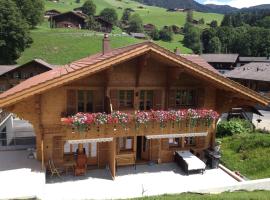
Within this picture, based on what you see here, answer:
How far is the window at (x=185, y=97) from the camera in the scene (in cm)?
1819

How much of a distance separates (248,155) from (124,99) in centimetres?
807

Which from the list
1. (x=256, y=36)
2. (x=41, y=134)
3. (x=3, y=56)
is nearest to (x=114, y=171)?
(x=41, y=134)

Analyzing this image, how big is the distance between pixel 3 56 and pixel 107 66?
188 feet

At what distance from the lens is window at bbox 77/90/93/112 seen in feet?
54.2

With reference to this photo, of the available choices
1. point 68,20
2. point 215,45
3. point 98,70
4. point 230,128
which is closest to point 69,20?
point 68,20

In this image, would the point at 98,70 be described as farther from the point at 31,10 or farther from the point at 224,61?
the point at 31,10

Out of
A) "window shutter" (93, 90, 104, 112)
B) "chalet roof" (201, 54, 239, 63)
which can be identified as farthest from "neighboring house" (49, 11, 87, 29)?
"window shutter" (93, 90, 104, 112)

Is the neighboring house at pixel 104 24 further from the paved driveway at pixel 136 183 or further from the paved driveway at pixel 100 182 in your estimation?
the paved driveway at pixel 136 183

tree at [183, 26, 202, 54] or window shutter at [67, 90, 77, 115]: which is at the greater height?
tree at [183, 26, 202, 54]

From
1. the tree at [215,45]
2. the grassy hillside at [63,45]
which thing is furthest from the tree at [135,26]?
the grassy hillside at [63,45]

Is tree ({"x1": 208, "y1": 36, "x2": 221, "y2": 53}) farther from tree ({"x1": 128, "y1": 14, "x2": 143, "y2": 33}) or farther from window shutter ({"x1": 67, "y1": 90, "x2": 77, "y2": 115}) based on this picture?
window shutter ({"x1": 67, "y1": 90, "x2": 77, "y2": 115})

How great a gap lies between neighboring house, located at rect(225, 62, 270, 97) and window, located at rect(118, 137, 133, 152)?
116 ft

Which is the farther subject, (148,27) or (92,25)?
(148,27)

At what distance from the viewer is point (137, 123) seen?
15.8 metres
